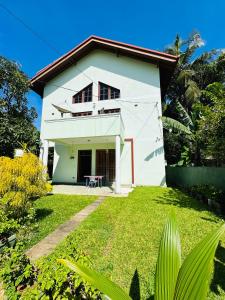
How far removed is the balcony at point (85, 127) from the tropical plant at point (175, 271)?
10.7m

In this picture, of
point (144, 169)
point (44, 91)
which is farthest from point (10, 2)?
point (144, 169)

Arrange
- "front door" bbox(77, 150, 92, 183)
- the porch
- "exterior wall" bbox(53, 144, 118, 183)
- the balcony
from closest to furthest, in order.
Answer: the balcony, the porch, "exterior wall" bbox(53, 144, 118, 183), "front door" bbox(77, 150, 92, 183)

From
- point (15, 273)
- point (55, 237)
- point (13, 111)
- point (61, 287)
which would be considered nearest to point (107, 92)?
point (13, 111)

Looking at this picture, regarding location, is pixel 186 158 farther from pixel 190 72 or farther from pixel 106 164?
pixel 190 72

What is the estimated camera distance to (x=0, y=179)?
512 centimetres

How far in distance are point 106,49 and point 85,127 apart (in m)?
8.77

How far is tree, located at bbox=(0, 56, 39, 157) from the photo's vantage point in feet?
44.0

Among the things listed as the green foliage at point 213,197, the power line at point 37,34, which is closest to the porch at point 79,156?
the power line at point 37,34

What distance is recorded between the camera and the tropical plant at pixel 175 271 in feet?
2.94

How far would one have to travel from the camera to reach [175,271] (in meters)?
1.13

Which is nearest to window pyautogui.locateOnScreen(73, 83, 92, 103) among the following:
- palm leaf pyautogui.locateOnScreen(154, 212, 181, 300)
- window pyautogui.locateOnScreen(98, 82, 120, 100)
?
window pyautogui.locateOnScreen(98, 82, 120, 100)

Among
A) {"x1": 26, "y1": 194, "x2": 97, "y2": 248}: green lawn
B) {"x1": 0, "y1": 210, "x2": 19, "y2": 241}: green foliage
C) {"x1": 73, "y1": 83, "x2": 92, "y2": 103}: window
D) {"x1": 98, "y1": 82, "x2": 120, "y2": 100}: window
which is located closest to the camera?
{"x1": 0, "y1": 210, "x2": 19, "y2": 241}: green foliage

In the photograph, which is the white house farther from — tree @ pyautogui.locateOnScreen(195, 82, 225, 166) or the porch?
tree @ pyautogui.locateOnScreen(195, 82, 225, 166)

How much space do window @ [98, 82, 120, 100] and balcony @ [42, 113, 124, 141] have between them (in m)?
4.34
